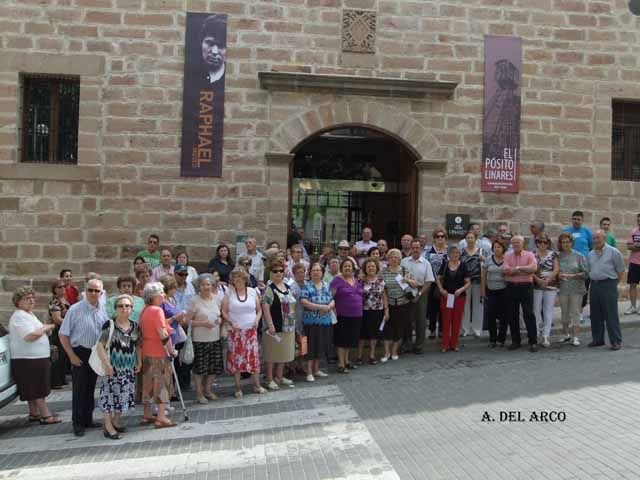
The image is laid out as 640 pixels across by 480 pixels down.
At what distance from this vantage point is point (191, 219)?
12188 millimetres

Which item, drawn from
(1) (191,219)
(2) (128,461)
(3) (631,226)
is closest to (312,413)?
(2) (128,461)

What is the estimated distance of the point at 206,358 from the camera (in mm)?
8047

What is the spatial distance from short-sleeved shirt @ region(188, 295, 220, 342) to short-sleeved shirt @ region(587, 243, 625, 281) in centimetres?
569

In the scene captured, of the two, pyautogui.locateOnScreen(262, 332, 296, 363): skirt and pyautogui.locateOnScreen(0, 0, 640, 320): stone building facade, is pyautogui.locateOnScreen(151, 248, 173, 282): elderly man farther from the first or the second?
pyautogui.locateOnScreen(262, 332, 296, 363): skirt

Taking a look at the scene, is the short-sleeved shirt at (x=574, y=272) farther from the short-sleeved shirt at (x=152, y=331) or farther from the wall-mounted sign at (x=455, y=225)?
the short-sleeved shirt at (x=152, y=331)

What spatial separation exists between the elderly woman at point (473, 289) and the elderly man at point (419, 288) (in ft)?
2.11

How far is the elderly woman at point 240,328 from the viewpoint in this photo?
325 inches

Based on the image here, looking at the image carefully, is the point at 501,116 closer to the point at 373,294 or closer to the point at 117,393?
the point at 373,294

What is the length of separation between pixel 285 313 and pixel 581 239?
5905 mm

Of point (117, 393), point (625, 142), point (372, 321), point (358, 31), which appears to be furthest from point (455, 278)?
point (625, 142)

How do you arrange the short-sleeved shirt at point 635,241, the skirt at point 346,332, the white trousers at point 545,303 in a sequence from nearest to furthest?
1. the skirt at point 346,332
2. the white trousers at point 545,303
3. the short-sleeved shirt at point 635,241

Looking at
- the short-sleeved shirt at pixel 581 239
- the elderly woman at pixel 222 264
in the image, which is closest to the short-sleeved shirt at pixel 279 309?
the elderly woman at pixel 222 264

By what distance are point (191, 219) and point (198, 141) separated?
1.43 m

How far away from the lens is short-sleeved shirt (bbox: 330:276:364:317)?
30.5ft
